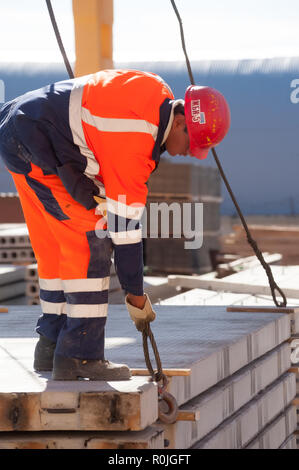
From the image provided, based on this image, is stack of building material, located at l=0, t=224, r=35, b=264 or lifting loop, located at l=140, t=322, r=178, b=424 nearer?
lifting loop, located at l=140, t=322, r=178, b=424

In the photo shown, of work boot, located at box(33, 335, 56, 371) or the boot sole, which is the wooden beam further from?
the boot sole

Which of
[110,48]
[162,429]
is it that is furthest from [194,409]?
[110,48]

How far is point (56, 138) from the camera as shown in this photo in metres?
2.98

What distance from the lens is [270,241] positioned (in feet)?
37.3

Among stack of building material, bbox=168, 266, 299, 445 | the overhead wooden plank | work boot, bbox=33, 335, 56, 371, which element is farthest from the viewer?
stack of building material, bbox=168, 266, 299, 445

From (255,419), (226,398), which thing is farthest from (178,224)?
(226,398)

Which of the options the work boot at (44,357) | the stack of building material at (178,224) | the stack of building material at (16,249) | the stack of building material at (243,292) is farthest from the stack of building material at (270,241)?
the work boot at (44,357)

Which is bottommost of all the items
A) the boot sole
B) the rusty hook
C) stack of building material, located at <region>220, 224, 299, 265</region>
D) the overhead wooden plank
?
stack of building material, located at <region>220, 224, 299, 265</region>

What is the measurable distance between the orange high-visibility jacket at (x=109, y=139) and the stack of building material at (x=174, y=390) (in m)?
0.46

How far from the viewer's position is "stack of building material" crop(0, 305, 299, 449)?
2.67m

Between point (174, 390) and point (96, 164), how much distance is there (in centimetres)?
94

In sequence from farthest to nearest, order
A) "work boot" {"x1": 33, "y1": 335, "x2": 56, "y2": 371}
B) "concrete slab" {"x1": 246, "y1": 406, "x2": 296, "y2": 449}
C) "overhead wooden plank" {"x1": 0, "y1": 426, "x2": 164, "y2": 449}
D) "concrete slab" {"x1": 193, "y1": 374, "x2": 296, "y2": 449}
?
1. "concrete slab" {"x1": 246, "y1": 406, "x2": 296, "y2": 449}
2. "concrete slab" {"x1": 193, "y1": 374, "x2": 296, "y2": 449}
3. "work boot" {"x1": 33, "y1": 335, "x2": 56, "y2": 371}
4. "overhead wooden plank" {"x1": 0, "y1": 426, "x2": 164, "y2": 449}

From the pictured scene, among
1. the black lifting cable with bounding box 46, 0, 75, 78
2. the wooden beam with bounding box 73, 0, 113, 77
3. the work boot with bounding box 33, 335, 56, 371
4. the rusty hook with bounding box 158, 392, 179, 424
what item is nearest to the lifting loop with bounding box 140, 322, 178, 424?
the rusty hook with bounding box 158, 392, 179, 424

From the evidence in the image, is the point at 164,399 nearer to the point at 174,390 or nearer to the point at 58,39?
the point at 174,390
